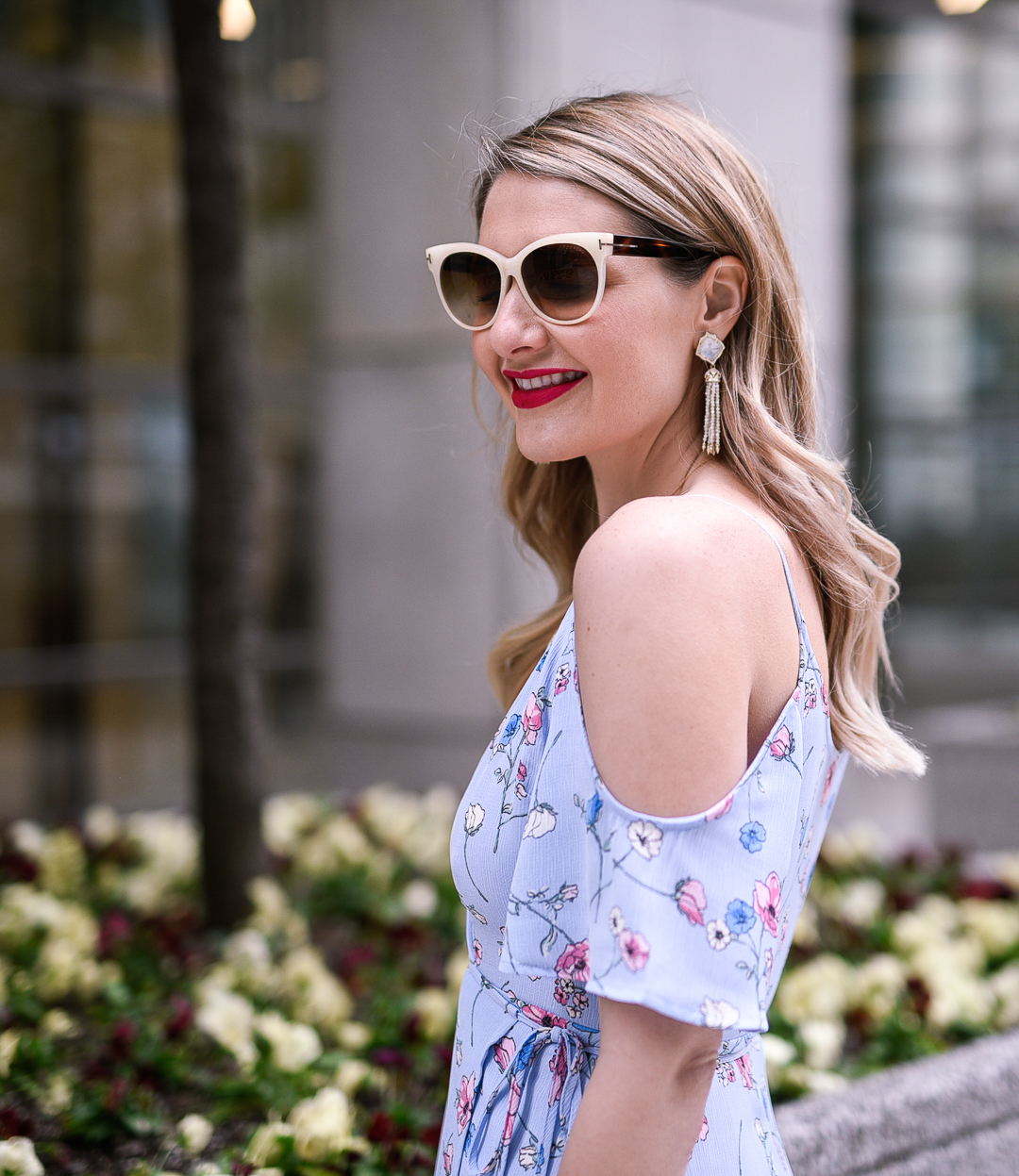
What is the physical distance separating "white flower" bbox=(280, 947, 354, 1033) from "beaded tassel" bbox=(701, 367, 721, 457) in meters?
2.14

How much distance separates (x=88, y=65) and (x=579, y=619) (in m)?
6.66

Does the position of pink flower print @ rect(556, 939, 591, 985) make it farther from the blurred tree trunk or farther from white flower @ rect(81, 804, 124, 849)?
white flower @ rect(81, 804, 124, 849)

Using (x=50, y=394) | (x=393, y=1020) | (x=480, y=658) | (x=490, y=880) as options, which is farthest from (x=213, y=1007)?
(x=50, y=394)

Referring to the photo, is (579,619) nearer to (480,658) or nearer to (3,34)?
(480,658)

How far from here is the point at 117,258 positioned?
6.98 metres

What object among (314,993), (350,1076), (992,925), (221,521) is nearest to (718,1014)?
(350,1076)

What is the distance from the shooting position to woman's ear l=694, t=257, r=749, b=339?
1511 mm

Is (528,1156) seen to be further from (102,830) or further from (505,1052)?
(102,830)

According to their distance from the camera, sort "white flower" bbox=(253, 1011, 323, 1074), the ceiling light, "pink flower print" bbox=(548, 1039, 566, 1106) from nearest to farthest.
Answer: "pink flower print" bbox=(548, 1039, 566, 1106) < "white flower" bbox=(253, 1011, 323, 1074) < the ceiling light

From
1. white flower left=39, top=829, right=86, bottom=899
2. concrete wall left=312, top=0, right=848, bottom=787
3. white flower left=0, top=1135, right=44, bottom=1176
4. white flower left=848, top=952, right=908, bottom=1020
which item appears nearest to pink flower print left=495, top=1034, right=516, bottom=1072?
white flower left=0, top=1135, right=44, bottom=1176

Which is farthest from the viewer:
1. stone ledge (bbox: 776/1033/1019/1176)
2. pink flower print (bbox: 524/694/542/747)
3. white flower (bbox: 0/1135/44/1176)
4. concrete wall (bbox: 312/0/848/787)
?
concrete wall (bbox: 312/0/848/787)

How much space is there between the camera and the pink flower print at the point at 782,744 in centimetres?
126

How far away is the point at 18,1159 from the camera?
85.7 inches

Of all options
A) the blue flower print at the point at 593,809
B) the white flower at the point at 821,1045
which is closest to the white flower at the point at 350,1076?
the white flower at the point at 821,1045
